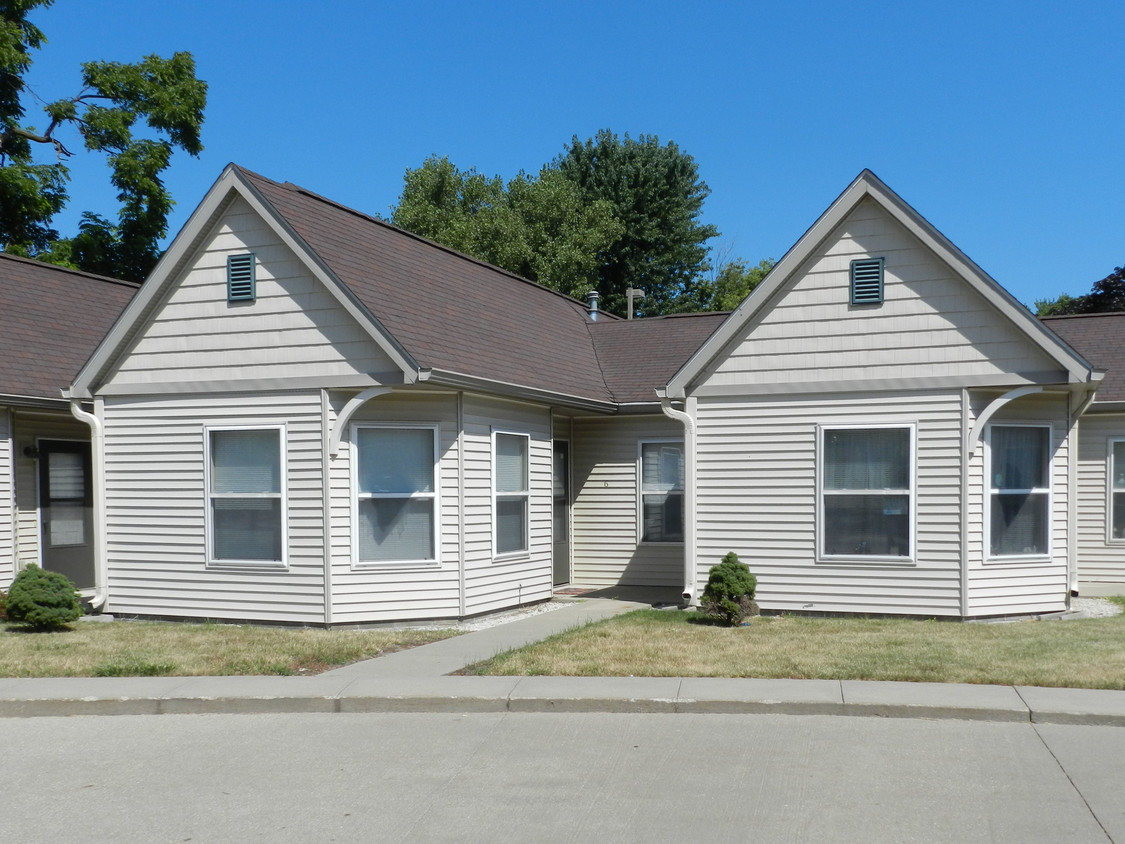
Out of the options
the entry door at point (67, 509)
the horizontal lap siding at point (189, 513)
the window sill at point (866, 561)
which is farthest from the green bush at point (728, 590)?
the entry door at point (67, 509)

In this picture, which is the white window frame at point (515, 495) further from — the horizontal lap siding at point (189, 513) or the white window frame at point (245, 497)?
the white window frame at point (245, 497)

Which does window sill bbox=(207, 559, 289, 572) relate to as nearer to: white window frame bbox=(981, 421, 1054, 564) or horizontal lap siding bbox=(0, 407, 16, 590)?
horizontal lap siding bbox=(0, 407, 16, 590)

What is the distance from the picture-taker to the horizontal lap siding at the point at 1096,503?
16.4 meters

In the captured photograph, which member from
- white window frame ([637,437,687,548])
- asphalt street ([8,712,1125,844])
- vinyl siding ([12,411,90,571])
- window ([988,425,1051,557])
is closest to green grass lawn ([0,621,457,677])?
asphalt street ([8,712,1125,844])

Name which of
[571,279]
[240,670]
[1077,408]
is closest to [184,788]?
[240,670]

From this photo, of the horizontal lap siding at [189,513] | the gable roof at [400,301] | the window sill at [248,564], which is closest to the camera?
the gable roof at [400,301]

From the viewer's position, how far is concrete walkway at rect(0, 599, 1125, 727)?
857 cm

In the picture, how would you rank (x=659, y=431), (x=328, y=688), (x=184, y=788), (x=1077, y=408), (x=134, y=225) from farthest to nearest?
(x=134, y=225)
(x=659, y=431)
(x=1077, y=408)
(x=328, y=688)
(x=184, y=788)

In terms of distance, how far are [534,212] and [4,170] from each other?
18182 millimetres

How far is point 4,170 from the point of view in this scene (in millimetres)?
31203

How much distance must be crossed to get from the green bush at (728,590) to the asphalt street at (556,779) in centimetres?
435

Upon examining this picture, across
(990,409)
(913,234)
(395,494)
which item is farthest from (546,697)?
(913,234)

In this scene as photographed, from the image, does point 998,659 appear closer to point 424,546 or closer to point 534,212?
point 424,546

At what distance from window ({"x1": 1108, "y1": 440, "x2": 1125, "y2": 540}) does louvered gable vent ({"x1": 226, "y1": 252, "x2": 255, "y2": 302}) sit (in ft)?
41.0
